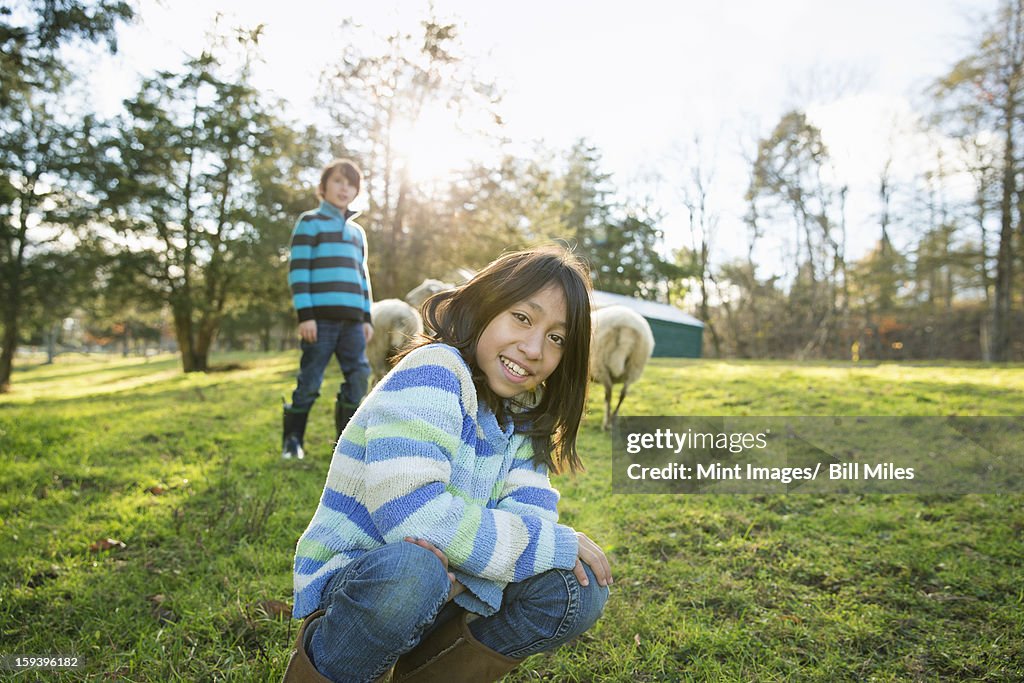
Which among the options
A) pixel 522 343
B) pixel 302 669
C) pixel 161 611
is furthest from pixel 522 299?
pixel 161 611

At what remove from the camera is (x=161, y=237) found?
1814 centimetres

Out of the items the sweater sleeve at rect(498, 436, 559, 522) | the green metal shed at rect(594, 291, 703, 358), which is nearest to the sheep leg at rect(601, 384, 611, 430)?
the sweater sleeve at rect(498, 436, 559, 522)

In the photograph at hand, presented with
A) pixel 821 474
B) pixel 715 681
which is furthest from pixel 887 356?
pixel 715 681

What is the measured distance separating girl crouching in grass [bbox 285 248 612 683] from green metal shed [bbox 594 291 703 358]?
21711mm

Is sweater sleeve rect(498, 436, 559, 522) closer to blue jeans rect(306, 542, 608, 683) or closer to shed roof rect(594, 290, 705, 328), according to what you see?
blue jeans rect(306, 542, 608, 683)

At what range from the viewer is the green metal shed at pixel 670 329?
24.4 metres

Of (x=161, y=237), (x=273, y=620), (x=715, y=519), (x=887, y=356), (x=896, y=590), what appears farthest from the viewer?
(x=887, y=356)

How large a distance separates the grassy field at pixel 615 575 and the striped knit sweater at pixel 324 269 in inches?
44.8

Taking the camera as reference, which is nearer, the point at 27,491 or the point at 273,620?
the point at 273,620

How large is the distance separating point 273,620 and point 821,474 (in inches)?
146

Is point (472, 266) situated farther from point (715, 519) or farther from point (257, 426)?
point (715, 519)

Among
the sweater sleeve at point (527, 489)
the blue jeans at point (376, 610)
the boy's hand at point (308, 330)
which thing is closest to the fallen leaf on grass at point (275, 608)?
the blue jeans at point (376, 610)

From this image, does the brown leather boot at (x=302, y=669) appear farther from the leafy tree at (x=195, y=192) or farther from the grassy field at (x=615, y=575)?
the leafy tree at (x=195, y=192)

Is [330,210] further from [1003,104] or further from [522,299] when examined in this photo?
[1003,104]
